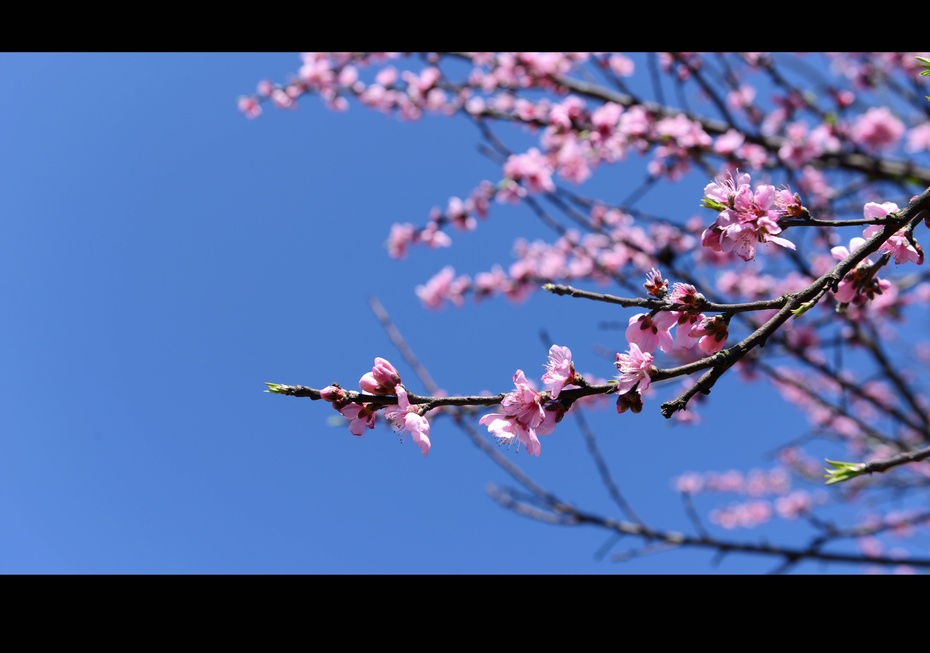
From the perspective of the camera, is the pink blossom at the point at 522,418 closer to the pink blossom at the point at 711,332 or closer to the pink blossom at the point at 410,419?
the pink blossom at the point at 410,419

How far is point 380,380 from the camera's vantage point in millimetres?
1690

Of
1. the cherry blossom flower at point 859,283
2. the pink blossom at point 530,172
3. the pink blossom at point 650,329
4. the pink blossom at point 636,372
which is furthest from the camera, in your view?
the pink blossom at point 530,172

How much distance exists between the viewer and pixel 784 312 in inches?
55.4

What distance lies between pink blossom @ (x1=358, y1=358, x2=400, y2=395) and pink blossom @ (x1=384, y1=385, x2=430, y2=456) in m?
0.04

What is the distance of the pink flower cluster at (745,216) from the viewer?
1664mm

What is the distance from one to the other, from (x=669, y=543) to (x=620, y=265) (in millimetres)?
3878

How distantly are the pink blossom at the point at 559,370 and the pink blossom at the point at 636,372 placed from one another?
5.6 inches

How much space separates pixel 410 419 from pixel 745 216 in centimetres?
118

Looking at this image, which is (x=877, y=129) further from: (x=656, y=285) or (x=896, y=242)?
(x=656, y=285)

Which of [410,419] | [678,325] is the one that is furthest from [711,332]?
[410,419]

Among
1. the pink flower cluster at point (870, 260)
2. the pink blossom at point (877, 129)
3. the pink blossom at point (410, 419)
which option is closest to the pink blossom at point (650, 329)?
the pink flower cluster at point (870, 260)

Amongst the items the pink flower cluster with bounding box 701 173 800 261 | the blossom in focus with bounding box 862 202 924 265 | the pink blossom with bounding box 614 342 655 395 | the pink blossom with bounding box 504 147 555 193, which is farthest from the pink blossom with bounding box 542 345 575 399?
the pink blossom with bounding box 504 147 555 193
